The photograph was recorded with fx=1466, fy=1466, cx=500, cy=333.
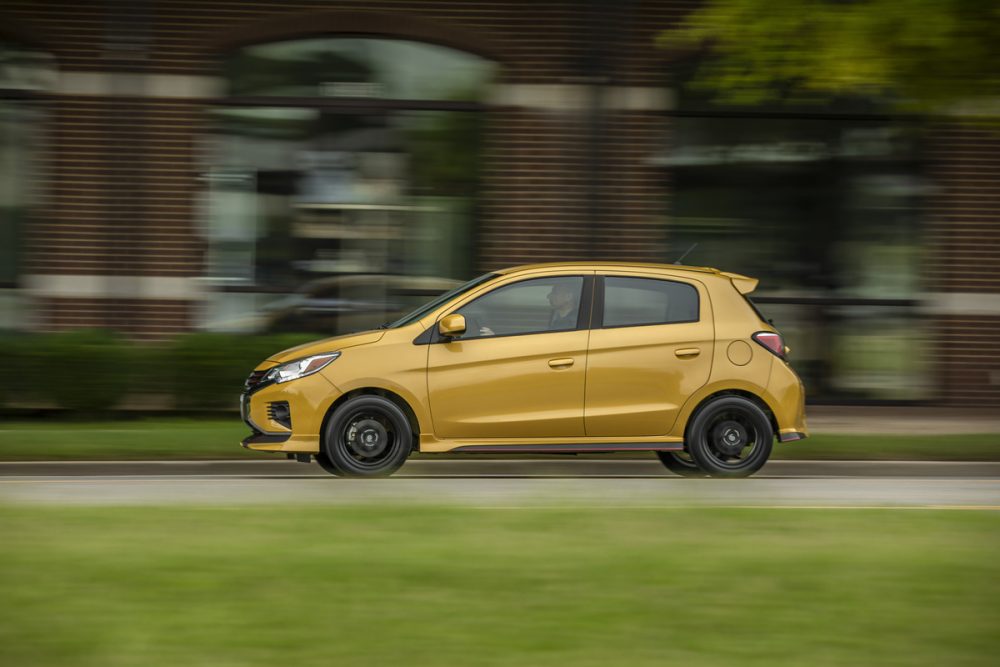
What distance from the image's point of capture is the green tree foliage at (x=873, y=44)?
10914 mm

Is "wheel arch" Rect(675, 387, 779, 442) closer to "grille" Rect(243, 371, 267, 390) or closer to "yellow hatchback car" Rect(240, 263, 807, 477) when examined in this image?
"yellow hatchback car" Rect(240, 263, 807, 477)

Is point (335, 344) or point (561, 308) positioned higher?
point (561, 308)

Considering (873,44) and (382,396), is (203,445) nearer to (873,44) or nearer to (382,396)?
(382,396)

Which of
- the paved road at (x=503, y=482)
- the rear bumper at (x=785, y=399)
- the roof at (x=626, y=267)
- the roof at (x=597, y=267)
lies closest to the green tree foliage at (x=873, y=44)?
the roof at (x=626, y=267)

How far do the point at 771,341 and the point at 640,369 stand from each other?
40.2 inches

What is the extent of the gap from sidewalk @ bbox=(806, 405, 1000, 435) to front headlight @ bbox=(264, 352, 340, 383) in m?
5.32

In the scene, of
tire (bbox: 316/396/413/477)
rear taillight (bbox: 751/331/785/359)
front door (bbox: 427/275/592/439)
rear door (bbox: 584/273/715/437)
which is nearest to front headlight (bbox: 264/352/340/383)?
tire (bbox: 316/396/413/477)

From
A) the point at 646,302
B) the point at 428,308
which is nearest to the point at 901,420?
the point at 646,302

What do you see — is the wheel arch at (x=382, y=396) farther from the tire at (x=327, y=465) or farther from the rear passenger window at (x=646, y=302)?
the rear passenger window at (x=646, y=302)

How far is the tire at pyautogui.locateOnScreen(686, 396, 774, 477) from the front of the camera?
35.0ft

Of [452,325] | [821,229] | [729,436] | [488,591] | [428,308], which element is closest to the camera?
[488,591]

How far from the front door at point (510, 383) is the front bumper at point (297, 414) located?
763 mm

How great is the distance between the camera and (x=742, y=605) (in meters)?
4.59

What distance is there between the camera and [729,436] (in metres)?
10.7
